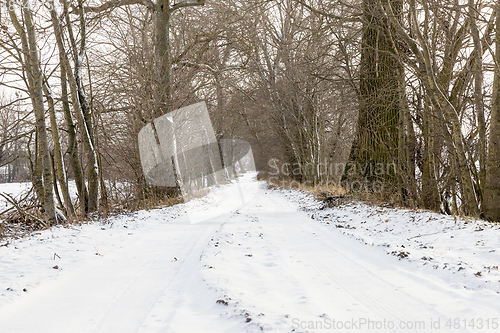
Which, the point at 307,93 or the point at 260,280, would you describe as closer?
the point at 260,280

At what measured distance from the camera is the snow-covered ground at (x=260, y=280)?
9.58 ft

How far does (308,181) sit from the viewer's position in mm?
21219

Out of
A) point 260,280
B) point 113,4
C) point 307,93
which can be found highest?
point 113,4

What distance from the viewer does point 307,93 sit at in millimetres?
10922

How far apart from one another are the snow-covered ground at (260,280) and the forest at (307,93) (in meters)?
2.18

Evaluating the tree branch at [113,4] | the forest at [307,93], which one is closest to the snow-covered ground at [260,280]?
the forest at [307,93]

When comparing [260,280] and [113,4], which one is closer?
[260,280]

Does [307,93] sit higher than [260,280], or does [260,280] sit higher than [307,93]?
[307,93]

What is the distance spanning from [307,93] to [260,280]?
8.06 meters

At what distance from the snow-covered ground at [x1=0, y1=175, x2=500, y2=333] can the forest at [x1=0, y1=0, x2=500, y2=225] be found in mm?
2185

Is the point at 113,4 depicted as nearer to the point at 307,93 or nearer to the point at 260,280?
the point at 307,93

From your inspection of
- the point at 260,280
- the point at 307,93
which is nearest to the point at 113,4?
the point at 307,93

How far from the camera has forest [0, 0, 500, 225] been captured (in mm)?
7020

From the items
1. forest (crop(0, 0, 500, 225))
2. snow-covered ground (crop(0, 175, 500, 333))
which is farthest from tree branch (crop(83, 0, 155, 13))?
snow-covered ground (crop(0, 175, 500, 333))
